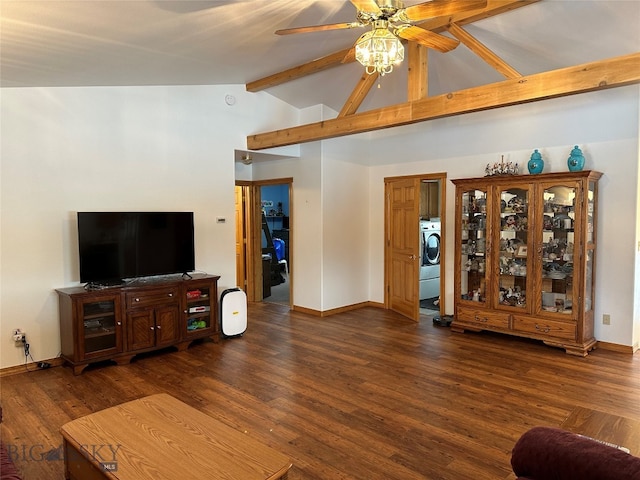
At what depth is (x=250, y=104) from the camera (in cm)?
573

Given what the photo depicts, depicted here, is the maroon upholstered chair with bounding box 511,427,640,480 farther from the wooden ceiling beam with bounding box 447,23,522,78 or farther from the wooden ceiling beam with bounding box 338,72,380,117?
the wooden ceiling beam with bounding box 338,72,380,117

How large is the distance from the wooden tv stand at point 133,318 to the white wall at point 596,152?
11.0 ft

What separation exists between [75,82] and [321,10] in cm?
252

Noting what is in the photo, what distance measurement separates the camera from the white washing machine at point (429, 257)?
6.61 meters

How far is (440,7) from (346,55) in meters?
0.82

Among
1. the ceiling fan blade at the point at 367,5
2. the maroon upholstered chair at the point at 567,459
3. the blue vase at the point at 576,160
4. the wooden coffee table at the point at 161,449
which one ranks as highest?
the ceiling fan blade at the point at 367,5

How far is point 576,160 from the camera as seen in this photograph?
15.0ft

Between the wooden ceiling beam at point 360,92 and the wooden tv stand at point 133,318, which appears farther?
the wooden ceiling beam at point 360,92

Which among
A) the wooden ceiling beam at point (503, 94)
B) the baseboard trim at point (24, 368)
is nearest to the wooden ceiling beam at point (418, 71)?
the wooden ceiling beam at point (503, 94)

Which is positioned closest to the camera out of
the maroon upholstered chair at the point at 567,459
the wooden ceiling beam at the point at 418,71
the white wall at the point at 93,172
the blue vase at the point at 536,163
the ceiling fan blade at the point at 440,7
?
the maroon upholstered chair at the point at 567,459

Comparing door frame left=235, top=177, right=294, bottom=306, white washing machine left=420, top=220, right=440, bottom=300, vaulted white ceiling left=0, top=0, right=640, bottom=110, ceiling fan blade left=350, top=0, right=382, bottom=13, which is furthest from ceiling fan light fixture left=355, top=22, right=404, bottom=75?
door frame left=235, top=177, right=294, bottom=306

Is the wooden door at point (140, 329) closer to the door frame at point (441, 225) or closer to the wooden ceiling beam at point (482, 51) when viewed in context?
the door frame at point (441, 225)

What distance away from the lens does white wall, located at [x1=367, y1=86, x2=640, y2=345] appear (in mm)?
4500

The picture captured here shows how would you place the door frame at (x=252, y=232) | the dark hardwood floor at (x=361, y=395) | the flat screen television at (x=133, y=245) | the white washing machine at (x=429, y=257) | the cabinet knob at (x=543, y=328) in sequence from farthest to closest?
1. the door frame at (x=252, y=232)
2. the white washing machine at (x=429, y=257)
3. the cabinet knob at (x=543, y=328)
4. the flat screen television at (x=133, y=245)
5. the dark hardwood floor at (x=361, y=395)
